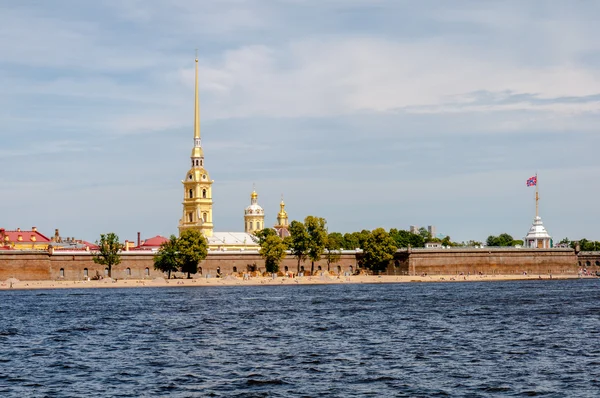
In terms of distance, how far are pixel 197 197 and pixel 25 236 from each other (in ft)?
96.3

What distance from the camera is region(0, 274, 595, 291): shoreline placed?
126875 mm

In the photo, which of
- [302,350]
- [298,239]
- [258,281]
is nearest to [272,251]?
[298,239]

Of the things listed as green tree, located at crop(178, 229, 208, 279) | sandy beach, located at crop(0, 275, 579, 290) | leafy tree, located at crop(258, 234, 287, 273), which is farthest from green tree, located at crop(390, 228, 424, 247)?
green tree, located at crop(178, 229, 208, 279)

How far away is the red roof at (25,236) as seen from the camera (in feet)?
545

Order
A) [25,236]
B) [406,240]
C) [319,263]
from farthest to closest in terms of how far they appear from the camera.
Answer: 1. [406,240]
2. [25,236]
3. [319,263]

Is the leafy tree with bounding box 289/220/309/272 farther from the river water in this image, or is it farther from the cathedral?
the river water

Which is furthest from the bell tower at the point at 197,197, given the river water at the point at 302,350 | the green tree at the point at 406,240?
the river water at the point at 302,350

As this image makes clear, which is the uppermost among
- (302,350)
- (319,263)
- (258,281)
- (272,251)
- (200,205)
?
(200,205)

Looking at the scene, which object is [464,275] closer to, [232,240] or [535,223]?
[535,223]

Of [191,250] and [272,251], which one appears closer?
[191,250]

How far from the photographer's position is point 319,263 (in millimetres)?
157375

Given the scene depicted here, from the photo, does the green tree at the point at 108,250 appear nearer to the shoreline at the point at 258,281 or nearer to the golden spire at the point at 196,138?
the shoreline at the point at 258,281

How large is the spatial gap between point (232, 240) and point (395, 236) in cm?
3012

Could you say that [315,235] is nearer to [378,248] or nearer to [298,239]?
[298,239]
